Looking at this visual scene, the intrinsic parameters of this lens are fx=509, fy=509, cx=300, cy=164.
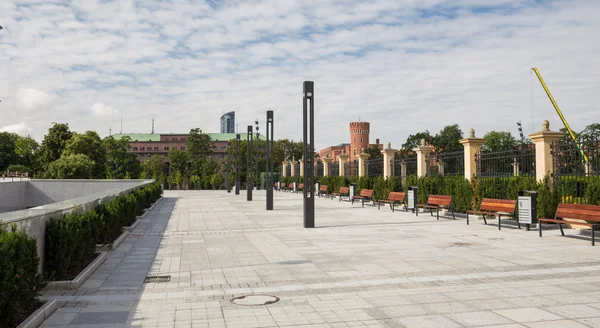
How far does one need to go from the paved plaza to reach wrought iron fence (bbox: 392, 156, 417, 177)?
429 inches

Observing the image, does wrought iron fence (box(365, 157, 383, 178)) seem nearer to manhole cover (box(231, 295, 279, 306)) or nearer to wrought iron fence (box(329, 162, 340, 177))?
wrought iron fence (box(329, 162, 340, 177))

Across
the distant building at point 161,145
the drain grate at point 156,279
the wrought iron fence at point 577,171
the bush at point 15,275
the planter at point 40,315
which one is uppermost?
the distant building at point 161,145

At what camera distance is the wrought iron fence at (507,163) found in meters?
15.7

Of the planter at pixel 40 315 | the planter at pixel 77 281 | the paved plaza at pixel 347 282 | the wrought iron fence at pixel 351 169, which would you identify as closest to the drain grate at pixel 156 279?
the paved plaza at pixel 347 282

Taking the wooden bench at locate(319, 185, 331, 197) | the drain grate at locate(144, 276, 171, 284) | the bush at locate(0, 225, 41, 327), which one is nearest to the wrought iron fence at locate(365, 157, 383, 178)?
the wooden bench at locate(319, 185, 331, 197)

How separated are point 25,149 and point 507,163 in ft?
287

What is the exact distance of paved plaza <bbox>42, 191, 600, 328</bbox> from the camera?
5.49 metres

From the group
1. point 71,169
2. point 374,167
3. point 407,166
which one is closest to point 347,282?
point 407,166

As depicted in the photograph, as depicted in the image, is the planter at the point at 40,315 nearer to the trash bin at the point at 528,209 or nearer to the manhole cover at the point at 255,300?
the manhole cover at the point at 255,300

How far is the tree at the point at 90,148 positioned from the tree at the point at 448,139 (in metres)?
48.0

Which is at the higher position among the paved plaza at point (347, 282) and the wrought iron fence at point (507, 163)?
the wrought iron fence at point (507, 163)

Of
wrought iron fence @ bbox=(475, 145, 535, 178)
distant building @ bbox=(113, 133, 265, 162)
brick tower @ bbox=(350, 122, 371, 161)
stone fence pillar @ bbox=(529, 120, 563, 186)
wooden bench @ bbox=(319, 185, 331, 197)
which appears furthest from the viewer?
distant building @ bbox=(113, 133, 265, 162)

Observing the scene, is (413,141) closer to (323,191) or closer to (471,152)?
(323,191)

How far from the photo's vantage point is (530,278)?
7414 mm
